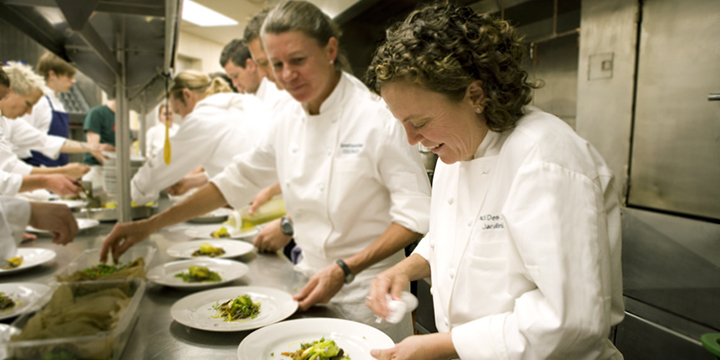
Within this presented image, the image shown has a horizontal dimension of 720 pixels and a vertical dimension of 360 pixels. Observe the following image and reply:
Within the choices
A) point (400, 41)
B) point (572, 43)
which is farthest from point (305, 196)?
point (572, 43)

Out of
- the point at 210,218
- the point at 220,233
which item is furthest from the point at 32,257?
the point at 210,218

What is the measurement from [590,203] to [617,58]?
1447 mm

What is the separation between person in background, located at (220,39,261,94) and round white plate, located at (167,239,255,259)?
161 centimetres

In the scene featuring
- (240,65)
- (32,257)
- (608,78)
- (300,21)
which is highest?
(240,65)

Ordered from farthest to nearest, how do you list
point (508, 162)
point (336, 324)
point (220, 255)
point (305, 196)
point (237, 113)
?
1. point (237, 113)
2. point (220, 255)
3. point (305, 196)
4. point (336, 324)
5. point (508, 162)

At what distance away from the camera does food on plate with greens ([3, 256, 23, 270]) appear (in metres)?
0.94

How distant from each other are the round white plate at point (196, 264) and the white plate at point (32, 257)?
0.34 metres

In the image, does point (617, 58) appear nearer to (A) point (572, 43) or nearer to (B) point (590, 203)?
(A) point (572, 43)

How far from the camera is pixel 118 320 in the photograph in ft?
3.27

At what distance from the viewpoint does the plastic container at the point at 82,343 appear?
70 centimetres

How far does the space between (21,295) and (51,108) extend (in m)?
0.91

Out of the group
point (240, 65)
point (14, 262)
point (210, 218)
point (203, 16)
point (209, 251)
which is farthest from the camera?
point (203, 16)

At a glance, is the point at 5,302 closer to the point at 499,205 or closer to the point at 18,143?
the point at 18,143

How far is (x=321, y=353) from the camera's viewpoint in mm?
994
